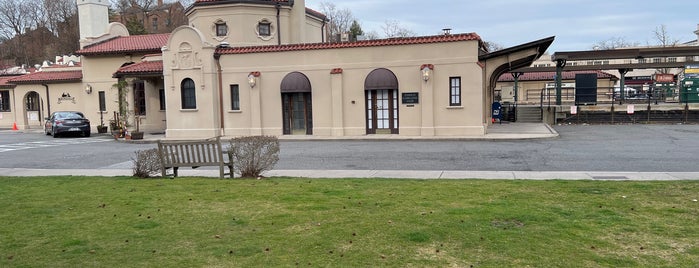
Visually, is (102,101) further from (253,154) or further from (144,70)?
(253,154)

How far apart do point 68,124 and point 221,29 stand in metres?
9.97

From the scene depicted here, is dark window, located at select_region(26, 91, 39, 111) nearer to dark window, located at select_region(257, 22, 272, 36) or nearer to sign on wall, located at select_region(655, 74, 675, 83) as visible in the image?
dark window, located at select_region(257, 22, 272, 36)

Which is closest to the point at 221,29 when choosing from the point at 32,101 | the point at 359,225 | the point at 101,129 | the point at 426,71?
the point at 101,129

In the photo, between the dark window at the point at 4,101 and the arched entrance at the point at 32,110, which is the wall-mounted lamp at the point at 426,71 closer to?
the arched entrance at the point at 32,110

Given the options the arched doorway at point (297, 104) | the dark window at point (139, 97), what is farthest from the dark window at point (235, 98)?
the dark window at point (139, 97)

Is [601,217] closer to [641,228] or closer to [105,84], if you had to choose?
[641,228]

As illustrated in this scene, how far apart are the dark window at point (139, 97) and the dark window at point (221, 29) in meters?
5.74

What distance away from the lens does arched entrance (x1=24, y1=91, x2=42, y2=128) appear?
132ft

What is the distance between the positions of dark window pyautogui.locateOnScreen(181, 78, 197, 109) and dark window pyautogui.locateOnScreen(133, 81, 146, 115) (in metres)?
6.81

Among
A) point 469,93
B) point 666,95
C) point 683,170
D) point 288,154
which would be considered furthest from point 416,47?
point 666,95

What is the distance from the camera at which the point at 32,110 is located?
134ft

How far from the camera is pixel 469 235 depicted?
18.9 feet

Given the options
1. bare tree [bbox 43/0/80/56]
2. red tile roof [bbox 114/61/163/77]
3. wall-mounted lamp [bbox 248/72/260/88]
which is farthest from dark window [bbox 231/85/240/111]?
bare tree [bbox 43/0/80/56]

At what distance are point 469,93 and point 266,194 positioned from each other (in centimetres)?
1563
